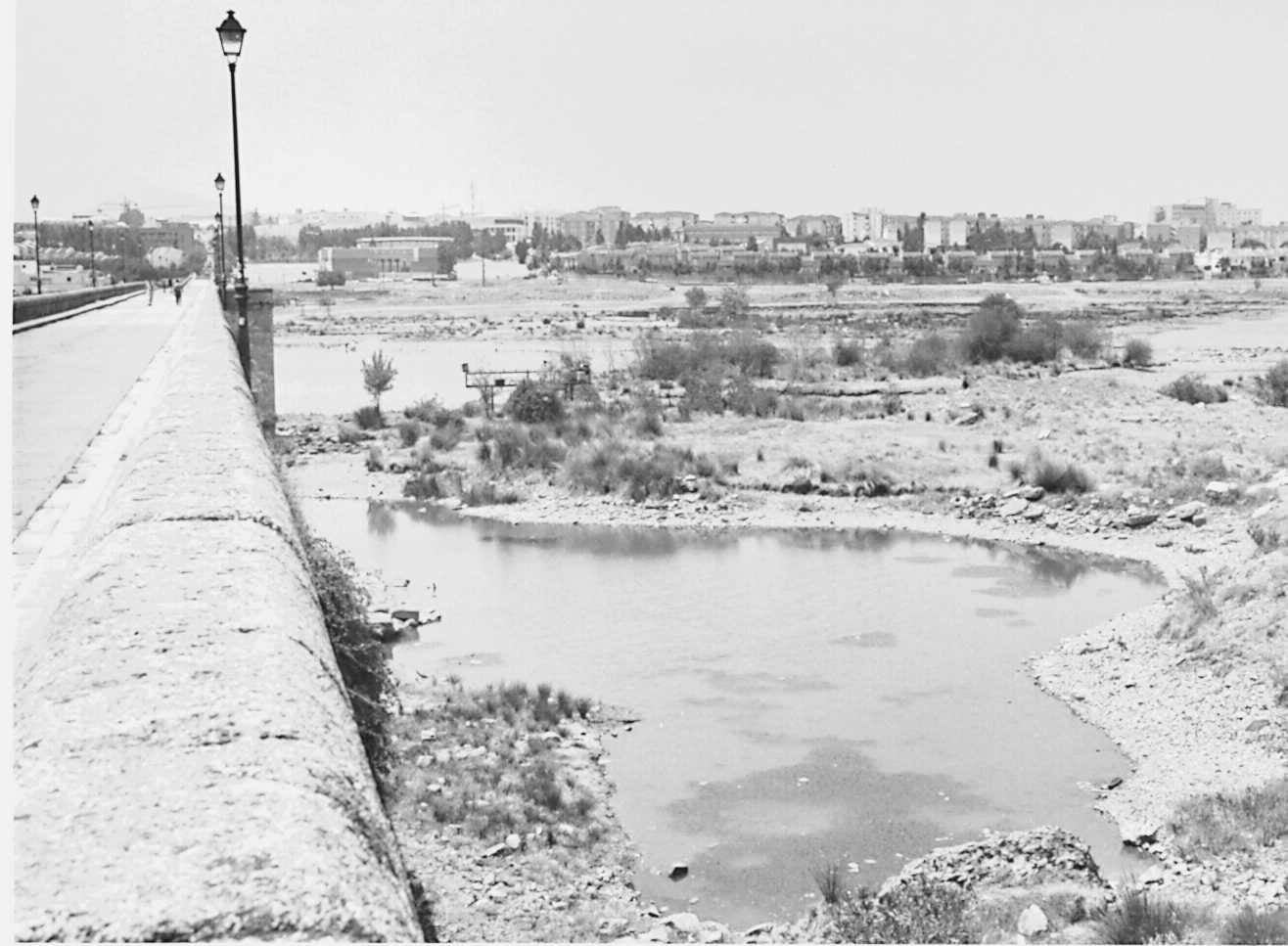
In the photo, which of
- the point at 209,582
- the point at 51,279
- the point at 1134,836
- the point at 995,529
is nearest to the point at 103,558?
the point at 209,582

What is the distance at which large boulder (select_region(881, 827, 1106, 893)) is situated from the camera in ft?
27.8

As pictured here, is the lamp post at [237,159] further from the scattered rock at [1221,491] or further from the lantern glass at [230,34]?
the scattered rock at [1221,491]

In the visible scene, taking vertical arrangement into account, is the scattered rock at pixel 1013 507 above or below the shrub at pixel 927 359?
below

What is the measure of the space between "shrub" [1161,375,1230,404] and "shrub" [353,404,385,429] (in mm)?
18327

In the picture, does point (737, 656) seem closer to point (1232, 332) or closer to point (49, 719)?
point (49, 719)

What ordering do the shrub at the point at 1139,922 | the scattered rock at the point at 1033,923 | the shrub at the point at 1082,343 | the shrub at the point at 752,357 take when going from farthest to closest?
the shrub at the point at 1082,343, the shrub at the point at 752,357, the scattered rock at the point at 1033,923, the shrub at the point at 1139,922

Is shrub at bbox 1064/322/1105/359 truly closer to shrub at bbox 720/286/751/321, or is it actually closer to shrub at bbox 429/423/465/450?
shrub at bbox 429/423/465/450

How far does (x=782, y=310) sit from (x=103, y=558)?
83.8m

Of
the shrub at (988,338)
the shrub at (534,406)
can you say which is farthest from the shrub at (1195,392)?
the shrub at (534,406)

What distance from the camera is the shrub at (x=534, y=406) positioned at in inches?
1264

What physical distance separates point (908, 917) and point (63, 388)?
13.5 m

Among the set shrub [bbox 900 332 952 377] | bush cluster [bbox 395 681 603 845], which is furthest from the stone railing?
shrub [bbox 900 332 952 377]

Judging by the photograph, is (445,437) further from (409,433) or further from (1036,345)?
(1036,345)

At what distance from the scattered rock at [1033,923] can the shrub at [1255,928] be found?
87cm
